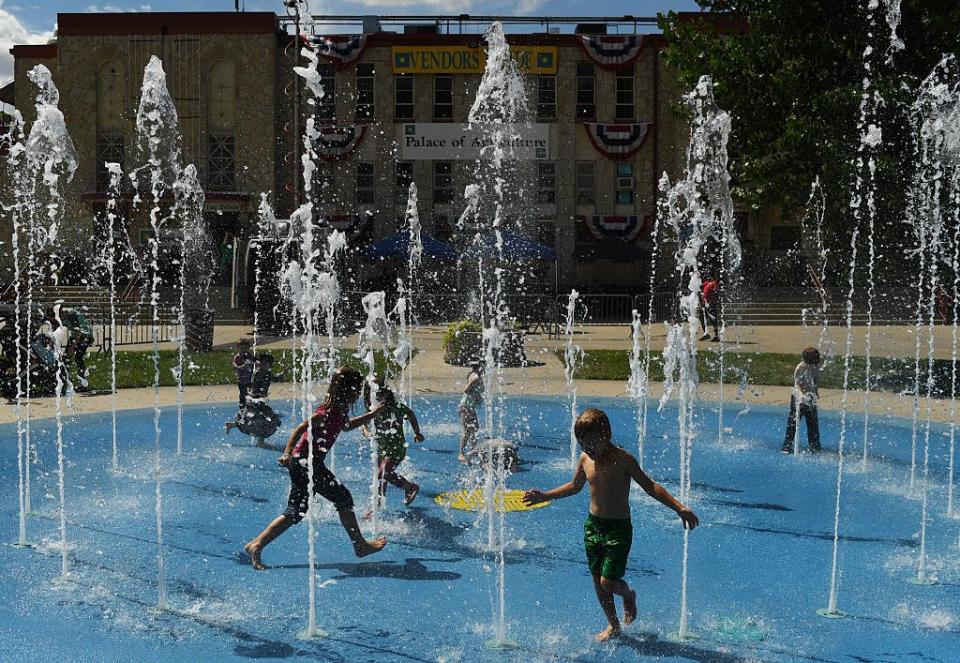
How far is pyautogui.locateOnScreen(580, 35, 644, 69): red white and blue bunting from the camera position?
35.6 metres

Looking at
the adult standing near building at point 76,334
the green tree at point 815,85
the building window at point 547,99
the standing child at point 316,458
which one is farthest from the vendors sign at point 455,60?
the standing child at point 316,458

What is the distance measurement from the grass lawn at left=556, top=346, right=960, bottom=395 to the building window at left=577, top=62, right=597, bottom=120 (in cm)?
1836

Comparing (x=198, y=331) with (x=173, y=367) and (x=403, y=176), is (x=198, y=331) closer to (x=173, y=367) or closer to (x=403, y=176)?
(x=173, y=367)

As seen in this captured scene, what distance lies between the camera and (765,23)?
57.6 ft

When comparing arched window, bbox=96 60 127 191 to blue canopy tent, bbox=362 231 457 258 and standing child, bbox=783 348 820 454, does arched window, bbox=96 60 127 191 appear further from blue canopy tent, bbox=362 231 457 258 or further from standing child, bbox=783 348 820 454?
standing child, bbox=783 348 820 454

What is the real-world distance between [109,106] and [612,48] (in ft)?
61.5

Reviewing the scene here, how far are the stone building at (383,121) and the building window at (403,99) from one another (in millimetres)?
43

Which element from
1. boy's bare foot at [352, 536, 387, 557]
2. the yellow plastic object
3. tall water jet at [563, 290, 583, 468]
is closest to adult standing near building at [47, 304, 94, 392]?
tall water jet at [563, 290, 583, 468]

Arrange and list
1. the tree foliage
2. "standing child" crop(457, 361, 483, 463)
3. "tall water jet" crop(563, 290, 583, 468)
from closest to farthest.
Answer: "standing child" crop(457, 361, 483, 463)
"tall water jet" crop(563, 290, 583, 468)
the tree foliage

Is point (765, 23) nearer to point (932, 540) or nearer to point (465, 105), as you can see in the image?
point (932, 540)

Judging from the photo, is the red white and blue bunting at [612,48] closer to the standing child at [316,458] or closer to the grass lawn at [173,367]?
the grass lawn at [173,367]

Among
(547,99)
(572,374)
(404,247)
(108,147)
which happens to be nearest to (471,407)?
(572,374)

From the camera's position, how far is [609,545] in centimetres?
523

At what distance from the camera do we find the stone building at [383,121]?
35.8 meters
